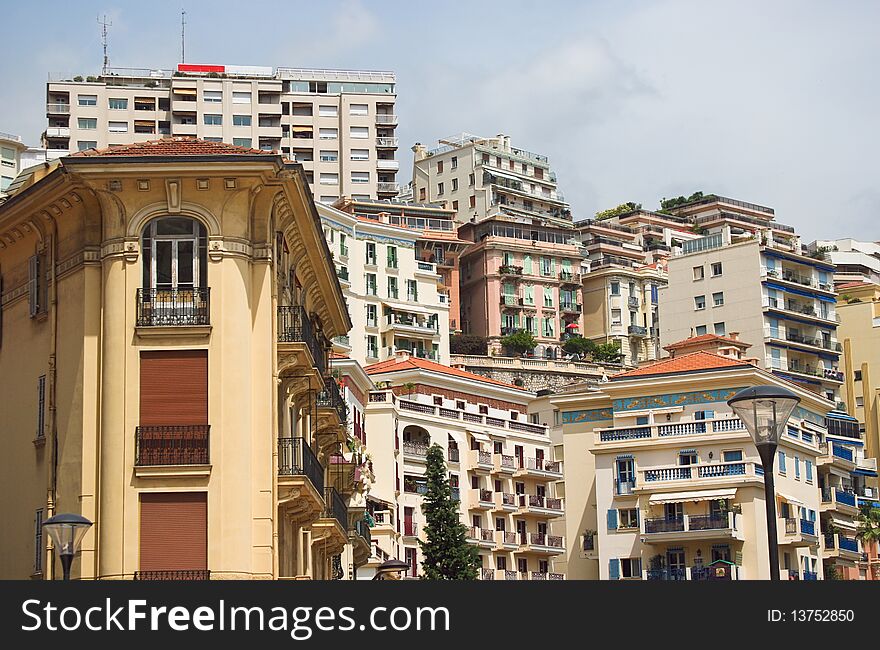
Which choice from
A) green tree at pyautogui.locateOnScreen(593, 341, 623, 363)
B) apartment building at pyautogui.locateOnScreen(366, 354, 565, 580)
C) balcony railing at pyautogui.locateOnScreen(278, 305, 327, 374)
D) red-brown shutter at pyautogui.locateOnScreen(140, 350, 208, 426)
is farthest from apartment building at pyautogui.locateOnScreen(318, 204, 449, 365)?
red-brown shutter at pyautogui.locateOnScreen(140, 350, 208, 426)

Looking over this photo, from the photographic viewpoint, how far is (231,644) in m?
22.0

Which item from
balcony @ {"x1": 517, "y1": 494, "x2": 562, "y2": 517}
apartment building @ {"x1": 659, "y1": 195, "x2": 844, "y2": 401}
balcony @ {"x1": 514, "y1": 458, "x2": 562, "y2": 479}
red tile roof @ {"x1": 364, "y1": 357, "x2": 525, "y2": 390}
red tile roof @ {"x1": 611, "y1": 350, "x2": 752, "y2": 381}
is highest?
apartment building @ {"x1": 659, "y1": 195, "x2": 844, "y2": 401}

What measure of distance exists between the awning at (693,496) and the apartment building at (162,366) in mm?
50650

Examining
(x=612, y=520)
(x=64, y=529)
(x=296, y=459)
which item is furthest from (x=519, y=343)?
(x=64, y=529)

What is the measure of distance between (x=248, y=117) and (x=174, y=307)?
128596 mm

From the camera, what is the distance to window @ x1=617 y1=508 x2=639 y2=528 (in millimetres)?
98250

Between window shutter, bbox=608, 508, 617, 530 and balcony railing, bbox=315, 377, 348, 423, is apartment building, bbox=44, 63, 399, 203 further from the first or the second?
balcony railing, bbox=315, 377, 348, 423

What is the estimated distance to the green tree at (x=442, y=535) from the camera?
99.2m

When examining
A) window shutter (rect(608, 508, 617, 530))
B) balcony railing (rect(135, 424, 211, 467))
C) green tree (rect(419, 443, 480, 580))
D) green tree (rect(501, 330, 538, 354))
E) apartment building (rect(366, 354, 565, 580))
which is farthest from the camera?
green tree (rect(501, 330, 538, 354))

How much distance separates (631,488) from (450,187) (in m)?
94.7

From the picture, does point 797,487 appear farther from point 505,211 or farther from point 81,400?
point 505,211

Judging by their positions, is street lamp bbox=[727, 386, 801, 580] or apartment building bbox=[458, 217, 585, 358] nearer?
street lamp bbox=[727, 386, 801, 580]

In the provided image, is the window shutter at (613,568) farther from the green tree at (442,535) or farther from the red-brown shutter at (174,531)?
the red-brown shutter at (174,531)

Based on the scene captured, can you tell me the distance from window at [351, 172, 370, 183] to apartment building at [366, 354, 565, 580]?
51.5 m
